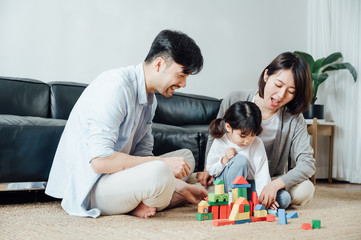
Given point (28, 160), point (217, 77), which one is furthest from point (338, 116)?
point (28, 160)

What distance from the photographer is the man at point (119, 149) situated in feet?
4.13

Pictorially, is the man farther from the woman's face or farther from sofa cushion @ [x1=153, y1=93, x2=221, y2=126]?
sofa cushion @ [x1=153, y1=93, x2=221, y2=126]

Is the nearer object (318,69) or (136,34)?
(136,34)

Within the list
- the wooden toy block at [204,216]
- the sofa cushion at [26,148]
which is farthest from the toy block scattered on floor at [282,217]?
the sofa cushion at [26,148]

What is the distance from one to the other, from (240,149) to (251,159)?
0.21ft

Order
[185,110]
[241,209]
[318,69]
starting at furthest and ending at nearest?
[318,69] → [185,110] → [241,209]

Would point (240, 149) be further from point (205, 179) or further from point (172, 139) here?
point (172, 139)

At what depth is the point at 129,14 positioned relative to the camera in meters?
2.95

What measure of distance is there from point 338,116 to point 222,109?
6.68 feet

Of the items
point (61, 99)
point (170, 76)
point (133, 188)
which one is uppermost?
point (170, 76)

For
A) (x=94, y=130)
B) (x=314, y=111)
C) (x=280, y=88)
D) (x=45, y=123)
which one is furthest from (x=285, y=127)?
(x=314, y=111)

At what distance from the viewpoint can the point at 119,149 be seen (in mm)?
1407

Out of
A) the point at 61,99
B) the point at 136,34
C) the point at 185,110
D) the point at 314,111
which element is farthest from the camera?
the point at 314,111

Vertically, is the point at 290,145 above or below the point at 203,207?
above
